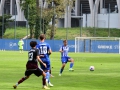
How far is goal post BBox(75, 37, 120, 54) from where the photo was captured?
240ft

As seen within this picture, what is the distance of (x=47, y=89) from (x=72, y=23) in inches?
3747

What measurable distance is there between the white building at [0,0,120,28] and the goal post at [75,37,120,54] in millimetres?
18907

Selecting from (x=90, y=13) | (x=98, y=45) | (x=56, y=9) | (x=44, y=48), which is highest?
(x=56, y=9)

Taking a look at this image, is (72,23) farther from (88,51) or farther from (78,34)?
(88,51)

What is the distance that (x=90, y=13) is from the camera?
109 metres

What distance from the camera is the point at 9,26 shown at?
307 feet

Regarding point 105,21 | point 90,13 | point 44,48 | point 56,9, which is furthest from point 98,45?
point 44,48

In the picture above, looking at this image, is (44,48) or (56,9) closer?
(44,48)

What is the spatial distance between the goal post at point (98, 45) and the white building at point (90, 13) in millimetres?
18907

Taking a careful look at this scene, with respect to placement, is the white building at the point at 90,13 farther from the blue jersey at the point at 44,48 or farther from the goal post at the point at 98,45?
the blue jersey at the point at 44,48

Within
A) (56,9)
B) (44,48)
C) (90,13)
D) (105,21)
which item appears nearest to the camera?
(44,48)

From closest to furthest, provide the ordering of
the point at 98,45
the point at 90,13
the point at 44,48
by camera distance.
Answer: the point at 44,48 < the point at 98,45 < the point at 90,13

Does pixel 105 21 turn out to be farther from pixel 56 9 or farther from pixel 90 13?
pixel 56 9

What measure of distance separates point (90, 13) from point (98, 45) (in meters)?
35.8
